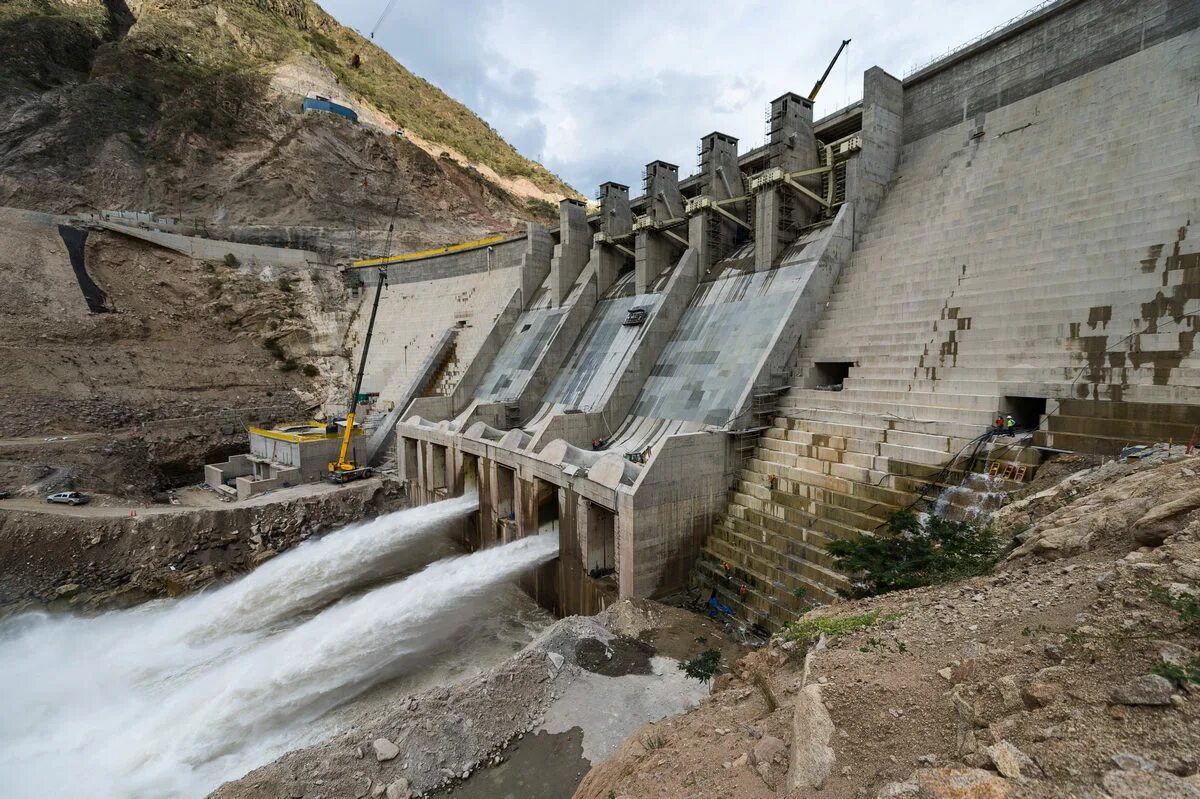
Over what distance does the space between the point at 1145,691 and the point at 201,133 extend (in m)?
54.3

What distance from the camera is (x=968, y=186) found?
14.8 m

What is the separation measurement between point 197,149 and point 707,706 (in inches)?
1996

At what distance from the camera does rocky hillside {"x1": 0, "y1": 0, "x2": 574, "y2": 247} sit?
36562 millimetres

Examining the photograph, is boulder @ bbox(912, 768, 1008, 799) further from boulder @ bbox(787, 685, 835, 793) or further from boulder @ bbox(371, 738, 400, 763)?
boulder @ bbox(371, 738, 400, 763)

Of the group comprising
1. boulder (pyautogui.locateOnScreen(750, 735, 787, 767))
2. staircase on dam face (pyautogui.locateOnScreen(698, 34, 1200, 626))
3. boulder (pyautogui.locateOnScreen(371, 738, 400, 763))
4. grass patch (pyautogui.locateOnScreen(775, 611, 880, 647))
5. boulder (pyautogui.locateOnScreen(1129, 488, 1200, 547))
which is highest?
staircase on dam face (pyautogui.locateOnScreen(698, 34, 1200, 626))

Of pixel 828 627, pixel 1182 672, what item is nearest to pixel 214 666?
pixel 828 627

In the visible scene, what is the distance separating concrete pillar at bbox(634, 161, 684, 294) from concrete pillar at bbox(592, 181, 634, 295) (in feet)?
6.54

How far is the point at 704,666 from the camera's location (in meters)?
8.79

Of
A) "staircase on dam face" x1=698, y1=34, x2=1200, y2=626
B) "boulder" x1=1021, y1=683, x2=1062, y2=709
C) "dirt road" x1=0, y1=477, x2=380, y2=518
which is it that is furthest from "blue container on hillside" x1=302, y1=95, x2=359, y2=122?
"boulder" x1=1021, y1=683, x2=1062, y2=709

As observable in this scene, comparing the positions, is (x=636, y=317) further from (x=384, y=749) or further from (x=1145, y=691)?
(x=1145, y=691)

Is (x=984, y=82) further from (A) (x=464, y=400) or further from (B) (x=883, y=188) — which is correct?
(A) (x=464, y=400)

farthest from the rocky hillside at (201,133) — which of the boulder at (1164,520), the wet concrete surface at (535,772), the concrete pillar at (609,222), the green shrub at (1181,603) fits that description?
the green shrub at (1181,603)

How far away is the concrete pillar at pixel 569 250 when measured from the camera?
26.8 meters

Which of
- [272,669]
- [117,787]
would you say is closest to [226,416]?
[272,669]
